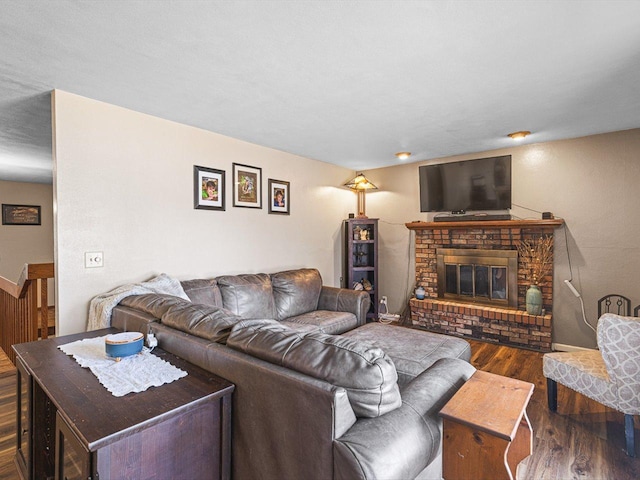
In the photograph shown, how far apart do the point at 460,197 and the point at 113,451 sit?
13.7 feet

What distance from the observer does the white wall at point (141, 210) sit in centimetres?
236

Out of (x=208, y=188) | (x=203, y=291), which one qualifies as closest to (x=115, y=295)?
(x=203, y=291)

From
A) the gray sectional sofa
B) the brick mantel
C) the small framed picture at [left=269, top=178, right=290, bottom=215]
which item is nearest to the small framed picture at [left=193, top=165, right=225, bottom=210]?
the small framed picture at [left=269, top=178, right=290, bottom=215]

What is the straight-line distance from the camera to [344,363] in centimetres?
114

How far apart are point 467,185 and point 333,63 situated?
9.38ft

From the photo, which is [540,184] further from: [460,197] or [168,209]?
[168,209]

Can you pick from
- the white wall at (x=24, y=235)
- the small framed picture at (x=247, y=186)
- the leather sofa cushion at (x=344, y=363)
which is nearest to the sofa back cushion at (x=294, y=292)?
the small framed picture at (x=247, y=186)

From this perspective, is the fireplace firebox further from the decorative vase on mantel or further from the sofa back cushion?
the sofa back cushion

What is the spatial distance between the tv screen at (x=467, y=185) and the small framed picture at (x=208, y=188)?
2679 mm

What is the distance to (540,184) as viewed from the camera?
3760mm

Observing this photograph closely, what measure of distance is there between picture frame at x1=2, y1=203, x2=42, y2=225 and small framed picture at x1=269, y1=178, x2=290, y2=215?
4955 millimetres

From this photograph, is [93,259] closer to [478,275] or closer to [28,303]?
[28,303]

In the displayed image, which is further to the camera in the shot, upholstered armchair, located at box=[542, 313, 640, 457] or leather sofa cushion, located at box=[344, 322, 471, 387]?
leather sofa cushion, located at box=[344, 322, 471, 387]

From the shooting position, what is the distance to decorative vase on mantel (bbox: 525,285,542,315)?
3.62 metres
